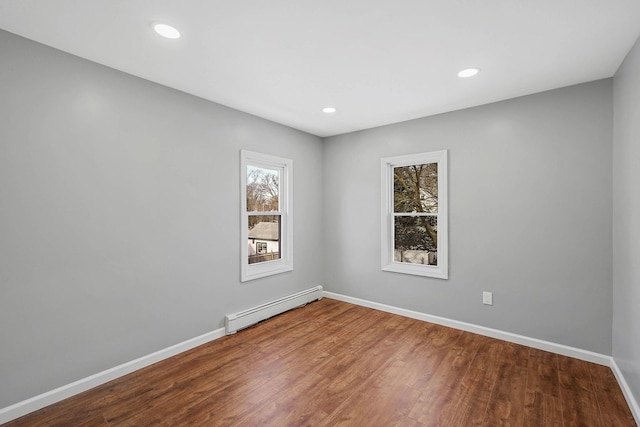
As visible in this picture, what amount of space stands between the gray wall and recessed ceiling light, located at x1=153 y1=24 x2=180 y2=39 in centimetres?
277

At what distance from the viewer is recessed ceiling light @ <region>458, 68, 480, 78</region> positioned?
8.01ft

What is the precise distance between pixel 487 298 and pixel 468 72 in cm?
231

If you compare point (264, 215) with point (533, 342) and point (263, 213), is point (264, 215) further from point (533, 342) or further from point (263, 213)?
point (533, 342)

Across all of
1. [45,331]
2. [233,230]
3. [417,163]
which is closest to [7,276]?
[45,331]

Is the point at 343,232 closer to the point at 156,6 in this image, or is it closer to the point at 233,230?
the point at 233,230

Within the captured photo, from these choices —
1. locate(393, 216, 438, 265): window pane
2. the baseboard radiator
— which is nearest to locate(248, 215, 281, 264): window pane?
the baseboard radiator

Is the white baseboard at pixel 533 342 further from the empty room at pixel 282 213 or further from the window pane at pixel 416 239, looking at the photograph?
the window pane at pixel 416 239

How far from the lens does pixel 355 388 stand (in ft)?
7.54

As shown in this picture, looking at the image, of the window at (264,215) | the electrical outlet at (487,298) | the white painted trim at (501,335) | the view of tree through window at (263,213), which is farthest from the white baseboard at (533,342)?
the view of tree through window at (263,213)

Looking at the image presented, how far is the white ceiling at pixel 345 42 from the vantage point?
171cm

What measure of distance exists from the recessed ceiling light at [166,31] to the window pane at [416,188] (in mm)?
2958

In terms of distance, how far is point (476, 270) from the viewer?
3297mm

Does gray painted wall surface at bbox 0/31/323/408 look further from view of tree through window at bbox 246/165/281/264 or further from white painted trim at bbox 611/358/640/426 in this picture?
white painted trim at bbox 611/358/640/426

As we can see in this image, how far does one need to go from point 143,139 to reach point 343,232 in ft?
9.28
